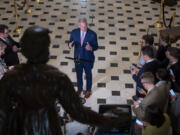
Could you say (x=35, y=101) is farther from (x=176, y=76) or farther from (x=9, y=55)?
(x=9, y=55)

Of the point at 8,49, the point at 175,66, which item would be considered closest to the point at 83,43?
the point at 8,49

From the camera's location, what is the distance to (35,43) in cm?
118

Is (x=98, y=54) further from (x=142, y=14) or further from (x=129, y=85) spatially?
(x=142, y=14)

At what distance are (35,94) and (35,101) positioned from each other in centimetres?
4

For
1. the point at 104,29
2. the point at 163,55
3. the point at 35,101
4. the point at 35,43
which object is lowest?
the point at 104,29

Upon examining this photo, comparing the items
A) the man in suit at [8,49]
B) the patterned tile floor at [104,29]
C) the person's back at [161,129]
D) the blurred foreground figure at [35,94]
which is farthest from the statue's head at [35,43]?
the patterned tile floor at [104,29]

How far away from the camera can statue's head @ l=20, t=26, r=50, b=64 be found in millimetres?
1178

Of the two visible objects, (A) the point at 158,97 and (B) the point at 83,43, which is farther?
(B) the point at 83,43

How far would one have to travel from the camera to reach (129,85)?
6520mm

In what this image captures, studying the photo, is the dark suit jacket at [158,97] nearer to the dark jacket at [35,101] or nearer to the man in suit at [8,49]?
the dark jacket at [35,101]

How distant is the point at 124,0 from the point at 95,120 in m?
10.1

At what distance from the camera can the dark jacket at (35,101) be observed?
1225 mm

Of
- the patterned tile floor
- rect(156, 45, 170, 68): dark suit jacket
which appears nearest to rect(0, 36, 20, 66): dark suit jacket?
the patterned tile floor

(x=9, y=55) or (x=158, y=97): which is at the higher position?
(x=9, y=55)
